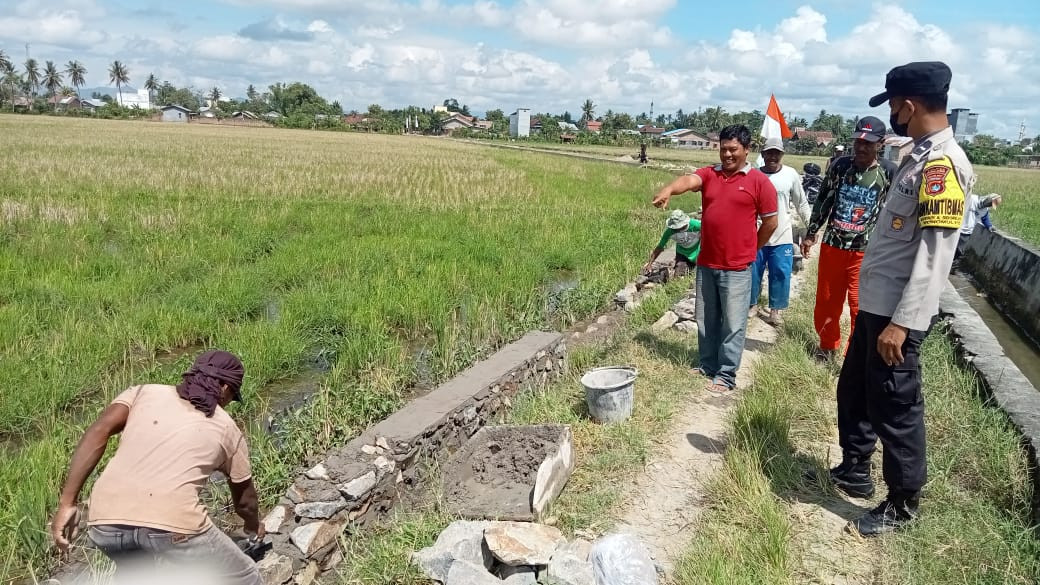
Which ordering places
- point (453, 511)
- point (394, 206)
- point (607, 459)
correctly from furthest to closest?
point (394, 206) → point (607, 459) → point (453, 511)

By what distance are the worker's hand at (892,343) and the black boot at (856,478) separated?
0.76 metres

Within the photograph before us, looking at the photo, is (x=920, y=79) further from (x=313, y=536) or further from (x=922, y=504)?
A: (x=313, y=536)

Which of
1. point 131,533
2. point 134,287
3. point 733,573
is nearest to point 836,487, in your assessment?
point 733,573

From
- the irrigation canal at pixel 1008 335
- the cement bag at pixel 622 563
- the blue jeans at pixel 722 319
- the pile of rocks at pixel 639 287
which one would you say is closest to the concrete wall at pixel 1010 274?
the irrigation canal at pixel 1008 335

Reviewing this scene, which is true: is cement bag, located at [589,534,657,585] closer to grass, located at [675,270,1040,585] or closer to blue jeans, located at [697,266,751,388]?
grass, located at [675,270,1040,585]

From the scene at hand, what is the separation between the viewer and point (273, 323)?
526 cm

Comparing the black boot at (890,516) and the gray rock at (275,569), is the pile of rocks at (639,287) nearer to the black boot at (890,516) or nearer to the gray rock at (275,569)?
the black boot at (890,516)

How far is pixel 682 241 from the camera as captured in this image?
22.3ft

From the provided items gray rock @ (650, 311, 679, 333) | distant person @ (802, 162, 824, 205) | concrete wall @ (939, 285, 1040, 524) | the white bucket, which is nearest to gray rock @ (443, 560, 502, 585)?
the white bucket

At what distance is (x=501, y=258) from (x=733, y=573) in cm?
558

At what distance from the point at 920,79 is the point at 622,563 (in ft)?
6.88

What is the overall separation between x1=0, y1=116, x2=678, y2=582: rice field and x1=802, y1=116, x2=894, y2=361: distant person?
2.51 metres

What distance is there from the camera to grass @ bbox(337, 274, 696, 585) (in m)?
2.72

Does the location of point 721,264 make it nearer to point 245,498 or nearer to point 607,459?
point 607,459
